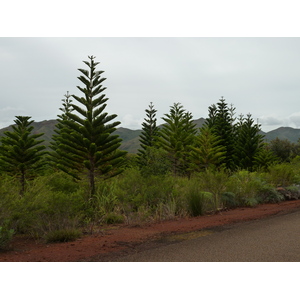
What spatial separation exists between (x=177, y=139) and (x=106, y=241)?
18380mm

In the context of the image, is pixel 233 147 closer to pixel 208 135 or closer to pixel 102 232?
pixel 208 135

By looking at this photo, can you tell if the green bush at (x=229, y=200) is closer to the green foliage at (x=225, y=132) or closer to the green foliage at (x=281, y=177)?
the green foliage at (x=281, y=177)

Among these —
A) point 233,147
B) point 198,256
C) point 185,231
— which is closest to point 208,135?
point 233,147

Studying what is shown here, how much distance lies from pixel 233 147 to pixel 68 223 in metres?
23.5

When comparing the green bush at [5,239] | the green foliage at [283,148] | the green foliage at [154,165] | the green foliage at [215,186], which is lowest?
the green bush at [5,239]

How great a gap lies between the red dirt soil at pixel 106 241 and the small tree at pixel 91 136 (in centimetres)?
340

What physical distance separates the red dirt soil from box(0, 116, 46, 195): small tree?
5.60 metres

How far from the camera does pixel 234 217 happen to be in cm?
895

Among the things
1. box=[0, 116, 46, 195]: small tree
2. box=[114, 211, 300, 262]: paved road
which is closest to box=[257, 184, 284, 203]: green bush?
box=[114, 211, 300, 262]: paved road

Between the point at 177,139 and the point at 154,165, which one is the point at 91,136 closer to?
the point at 154,165

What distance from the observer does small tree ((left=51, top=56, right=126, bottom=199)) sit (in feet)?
36.4

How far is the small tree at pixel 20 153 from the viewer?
12.2m

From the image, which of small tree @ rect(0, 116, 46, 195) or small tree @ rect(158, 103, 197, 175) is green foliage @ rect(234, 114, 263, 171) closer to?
small tree @ rect(158, 103, 197, 175)

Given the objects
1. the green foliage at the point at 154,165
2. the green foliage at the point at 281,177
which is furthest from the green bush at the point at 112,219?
the green foliage at the point at 281,177
